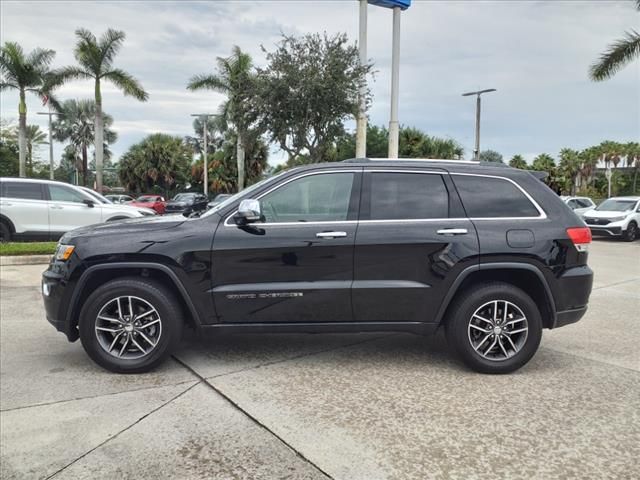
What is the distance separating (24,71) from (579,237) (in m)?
32.5

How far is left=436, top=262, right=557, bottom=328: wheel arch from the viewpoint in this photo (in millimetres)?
4348

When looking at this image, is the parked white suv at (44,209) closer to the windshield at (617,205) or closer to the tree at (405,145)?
the windshield at (617,205)

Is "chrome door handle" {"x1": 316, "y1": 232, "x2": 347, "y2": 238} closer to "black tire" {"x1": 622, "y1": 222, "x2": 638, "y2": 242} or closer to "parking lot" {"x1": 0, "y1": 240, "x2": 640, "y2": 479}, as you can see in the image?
"parking lot" {"x1": 0, "y1": 240, "x2": 640, "y2": 479}

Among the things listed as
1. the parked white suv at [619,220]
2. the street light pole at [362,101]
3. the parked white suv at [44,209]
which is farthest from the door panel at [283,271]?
the parked white suv at [619,220]

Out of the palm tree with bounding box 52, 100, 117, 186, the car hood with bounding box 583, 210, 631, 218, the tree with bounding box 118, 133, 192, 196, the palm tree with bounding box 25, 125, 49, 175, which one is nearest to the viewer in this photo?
the car hood with bounding box 583, 210, 631, 218

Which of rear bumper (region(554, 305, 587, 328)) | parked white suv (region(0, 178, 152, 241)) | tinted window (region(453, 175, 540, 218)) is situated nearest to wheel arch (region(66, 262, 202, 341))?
tinted window (region(453, 175, 540, 218))

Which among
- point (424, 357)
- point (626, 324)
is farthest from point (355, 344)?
point (626, 324)

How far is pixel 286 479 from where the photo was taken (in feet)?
9.35

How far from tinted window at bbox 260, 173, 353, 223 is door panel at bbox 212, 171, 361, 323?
0.09 m

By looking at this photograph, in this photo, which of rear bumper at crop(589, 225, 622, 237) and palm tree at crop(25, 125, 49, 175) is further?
palm tree at crop(25, 125, 49, 175)

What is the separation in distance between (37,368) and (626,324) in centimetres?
613

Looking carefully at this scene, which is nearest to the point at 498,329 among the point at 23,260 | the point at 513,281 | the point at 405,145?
the point at 513,281

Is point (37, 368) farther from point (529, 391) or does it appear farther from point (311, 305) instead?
point (529, 391)

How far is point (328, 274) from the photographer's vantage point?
435cm
